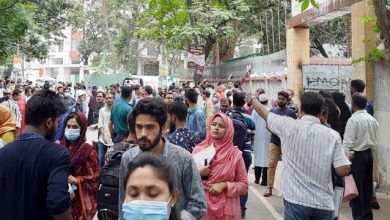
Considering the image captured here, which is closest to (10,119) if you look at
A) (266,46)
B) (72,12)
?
(72,12)

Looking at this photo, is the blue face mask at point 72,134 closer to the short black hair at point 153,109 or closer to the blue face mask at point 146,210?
the short black hair at point 153,109

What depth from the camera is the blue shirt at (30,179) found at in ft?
9.24

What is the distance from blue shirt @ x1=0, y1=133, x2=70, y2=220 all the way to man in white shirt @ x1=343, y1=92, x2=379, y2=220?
3.85 meters

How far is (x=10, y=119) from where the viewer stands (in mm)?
4820

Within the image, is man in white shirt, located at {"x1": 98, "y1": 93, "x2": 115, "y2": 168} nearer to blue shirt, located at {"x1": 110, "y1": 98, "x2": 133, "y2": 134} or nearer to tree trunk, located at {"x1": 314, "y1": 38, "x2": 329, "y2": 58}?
blue shirt, located at {"x1": 110, "y1": 98, "x2": 133, "y2": 134}

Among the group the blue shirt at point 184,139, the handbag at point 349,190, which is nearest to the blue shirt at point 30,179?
the blue shirt at point 184,139

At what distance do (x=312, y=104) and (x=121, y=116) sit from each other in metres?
3.81

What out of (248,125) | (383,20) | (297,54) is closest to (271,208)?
(248,125)

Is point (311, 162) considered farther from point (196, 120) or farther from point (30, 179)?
point (196, 120)

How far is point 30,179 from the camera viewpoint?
2816mm

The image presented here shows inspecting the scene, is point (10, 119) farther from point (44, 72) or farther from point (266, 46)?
point (44, 72)

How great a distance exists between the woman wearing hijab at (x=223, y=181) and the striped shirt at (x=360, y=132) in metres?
2.20

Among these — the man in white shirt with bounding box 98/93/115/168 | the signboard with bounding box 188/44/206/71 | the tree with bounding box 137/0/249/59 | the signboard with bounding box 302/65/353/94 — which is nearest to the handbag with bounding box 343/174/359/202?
the man in white shirt with bounding box 98/93/115/168

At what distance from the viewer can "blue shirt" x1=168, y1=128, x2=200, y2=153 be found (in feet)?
14.1
